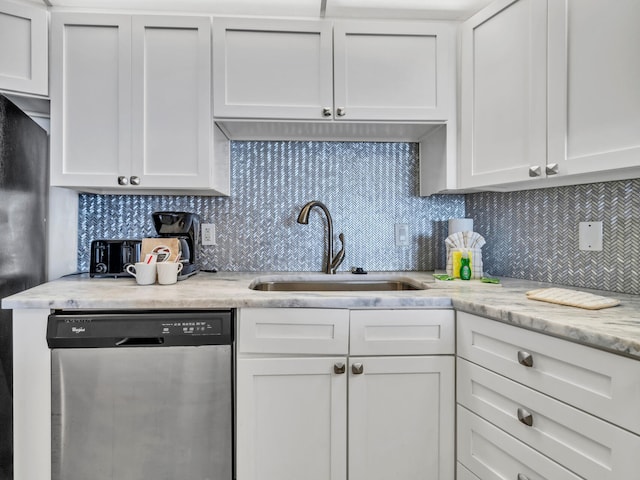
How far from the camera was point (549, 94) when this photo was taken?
1.30m

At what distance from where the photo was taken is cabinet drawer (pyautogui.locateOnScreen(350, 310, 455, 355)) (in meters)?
1.33

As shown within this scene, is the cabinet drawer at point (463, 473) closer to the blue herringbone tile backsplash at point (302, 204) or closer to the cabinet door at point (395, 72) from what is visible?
the blue herringbone tile backsplash at point (302, 204)

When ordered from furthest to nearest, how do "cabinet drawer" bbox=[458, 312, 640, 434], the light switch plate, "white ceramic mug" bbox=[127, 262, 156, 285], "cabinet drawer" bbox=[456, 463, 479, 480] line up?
"white ceramic mug" bbox=[127, 262, 156, 285] < the light switch plate < "cabinet drawer" bbox=[456, 463, 479, 480] < "cabinet drawer" bbox=[458, 312, 640, 434]

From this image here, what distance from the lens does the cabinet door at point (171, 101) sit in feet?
5.39

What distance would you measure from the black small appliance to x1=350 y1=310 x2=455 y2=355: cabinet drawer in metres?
1.08

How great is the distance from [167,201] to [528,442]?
6.12 ft

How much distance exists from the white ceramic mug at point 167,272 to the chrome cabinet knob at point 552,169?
1468mm

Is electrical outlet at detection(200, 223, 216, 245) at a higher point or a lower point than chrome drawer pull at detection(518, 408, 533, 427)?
higher

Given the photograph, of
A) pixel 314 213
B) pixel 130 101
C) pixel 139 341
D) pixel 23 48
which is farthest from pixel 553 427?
pixel 23 48

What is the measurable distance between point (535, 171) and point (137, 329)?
1.50 metres

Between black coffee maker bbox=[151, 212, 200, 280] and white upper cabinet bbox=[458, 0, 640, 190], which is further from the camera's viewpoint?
black coffee maker bbox=[151, 212, 200, 280]

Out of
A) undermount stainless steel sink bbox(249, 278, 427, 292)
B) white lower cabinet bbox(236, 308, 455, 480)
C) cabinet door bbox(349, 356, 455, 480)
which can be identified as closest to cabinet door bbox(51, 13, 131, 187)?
undermount stainless steel sink bbox(249, 278, 427, 292)

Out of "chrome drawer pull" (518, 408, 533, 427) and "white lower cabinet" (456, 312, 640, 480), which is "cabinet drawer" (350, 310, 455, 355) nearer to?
"white lower cabinet" (456, 312, 640, 480)

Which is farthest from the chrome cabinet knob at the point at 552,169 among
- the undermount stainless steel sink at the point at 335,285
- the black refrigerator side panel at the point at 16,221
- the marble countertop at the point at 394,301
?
the black refrigerator side panel at the point at 16,221
